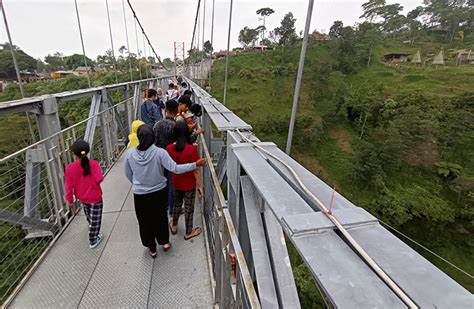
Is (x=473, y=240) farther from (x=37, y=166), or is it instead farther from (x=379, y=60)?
(x=379, y=60)

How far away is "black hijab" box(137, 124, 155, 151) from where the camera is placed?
1634 mm

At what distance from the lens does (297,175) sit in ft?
2.76

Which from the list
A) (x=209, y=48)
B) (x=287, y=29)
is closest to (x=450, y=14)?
(x=287, y=29)

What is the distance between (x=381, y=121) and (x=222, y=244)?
30.7 meters

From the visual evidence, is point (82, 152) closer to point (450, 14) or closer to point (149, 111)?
point (149, 111)

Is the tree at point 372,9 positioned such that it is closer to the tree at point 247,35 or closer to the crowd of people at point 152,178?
the tree at point 247,35

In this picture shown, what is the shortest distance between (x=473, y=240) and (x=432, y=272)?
2391cm

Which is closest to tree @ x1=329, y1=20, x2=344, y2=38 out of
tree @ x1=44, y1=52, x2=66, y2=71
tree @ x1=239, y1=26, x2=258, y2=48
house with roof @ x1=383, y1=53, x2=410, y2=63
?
house with roof @ x1=383, y1=53, x2=410, y2=63

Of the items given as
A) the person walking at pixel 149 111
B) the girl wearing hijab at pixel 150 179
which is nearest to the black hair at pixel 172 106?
the girl wearing hijab at pixel 150 179

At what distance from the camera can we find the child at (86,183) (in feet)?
6.23

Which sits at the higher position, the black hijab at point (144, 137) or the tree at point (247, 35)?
the tree at point (247, 35)

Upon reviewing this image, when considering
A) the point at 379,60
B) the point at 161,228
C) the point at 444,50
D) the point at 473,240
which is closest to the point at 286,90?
the point at 379,60

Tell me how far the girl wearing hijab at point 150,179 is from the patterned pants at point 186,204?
21 cm

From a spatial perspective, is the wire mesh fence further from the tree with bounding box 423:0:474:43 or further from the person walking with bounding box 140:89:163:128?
the tree with bounding box 423:0:474:43
